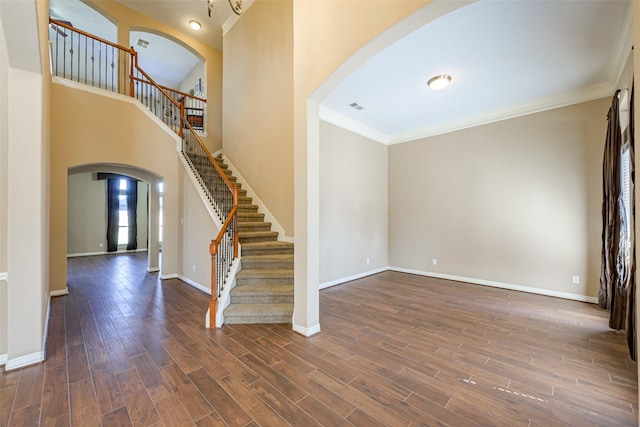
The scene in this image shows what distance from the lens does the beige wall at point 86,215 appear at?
8.80 metres

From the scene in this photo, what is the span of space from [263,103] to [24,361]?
5.01 metres

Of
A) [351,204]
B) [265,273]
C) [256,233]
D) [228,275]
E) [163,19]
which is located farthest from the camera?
[163,19]

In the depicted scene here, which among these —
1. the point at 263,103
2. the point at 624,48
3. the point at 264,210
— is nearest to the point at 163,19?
the point at 263,103

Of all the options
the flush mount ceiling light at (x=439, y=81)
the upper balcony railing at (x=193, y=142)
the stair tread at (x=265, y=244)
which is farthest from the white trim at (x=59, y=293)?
the flush mount ceiling light at (x=439, y=81)

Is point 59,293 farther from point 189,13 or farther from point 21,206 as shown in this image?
point 189,13

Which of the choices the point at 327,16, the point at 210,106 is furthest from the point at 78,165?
the point at 327,16

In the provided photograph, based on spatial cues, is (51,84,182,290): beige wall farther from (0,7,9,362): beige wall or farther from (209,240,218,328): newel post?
(209,240,218,328): newel post

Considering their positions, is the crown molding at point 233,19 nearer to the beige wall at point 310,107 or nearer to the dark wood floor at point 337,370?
the beige wall at point 310,107

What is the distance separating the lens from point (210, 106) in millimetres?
7559

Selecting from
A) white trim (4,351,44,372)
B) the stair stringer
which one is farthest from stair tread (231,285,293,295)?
white trim (4,351,44,372)

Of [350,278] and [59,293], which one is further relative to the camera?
[350,278]

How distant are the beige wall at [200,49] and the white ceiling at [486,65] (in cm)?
29

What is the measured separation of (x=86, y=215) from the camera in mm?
9047

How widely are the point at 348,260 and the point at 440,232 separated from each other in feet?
7.37
